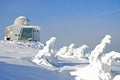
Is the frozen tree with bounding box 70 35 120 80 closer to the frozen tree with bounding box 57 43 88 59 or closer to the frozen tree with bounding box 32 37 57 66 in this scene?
the frozen tree with bounding box 32 37 57 66

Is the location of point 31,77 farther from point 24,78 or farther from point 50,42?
point 50,42

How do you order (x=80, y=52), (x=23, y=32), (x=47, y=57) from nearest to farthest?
(x=47, y=57)
(x=80, y=52)
(x=23, y=32)

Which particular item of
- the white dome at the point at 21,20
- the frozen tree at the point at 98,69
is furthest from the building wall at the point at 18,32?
the frozen tree at the point at 98,69

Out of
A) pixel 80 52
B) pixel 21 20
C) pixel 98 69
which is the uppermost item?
pixel 21 20

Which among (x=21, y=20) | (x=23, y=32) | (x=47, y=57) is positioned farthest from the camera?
(x=21, y=20)

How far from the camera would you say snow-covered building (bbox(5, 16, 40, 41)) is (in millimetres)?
55531

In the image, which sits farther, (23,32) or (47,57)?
(23,32)

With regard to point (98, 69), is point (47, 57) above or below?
above

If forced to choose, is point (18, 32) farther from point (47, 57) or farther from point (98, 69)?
point (98, 69)

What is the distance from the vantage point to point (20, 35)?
55.6 meters

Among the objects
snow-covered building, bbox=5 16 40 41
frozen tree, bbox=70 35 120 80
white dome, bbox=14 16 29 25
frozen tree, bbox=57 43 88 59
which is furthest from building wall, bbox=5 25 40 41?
frozen tree, bbox=70 35 120 80

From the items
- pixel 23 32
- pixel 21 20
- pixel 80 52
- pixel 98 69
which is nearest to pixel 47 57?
pixel 98 69

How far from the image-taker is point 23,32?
55.8 m

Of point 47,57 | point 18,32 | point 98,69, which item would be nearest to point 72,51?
point 47,57
